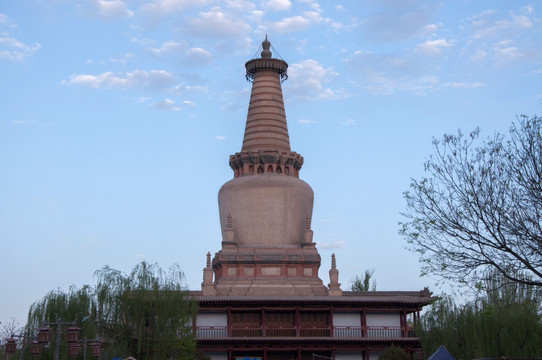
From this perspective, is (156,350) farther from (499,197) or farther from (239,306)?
(499,197)

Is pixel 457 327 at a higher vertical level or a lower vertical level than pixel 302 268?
lower

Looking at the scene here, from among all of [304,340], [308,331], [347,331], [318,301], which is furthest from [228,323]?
[347,331]

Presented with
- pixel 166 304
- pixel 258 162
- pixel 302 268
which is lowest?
pixel 166 304

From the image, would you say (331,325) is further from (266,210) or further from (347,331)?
(266,210)

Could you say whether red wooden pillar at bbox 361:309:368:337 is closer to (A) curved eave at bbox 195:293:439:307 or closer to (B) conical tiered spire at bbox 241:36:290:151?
(A) curved eave at bbox 195:293:439:307

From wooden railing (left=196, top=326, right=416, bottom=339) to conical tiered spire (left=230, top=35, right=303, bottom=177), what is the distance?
12647mm

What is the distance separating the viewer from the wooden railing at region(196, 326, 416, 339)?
44.9 metres

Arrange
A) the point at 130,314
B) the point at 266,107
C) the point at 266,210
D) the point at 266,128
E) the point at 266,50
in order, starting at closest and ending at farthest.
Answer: the point at 130,314, the point at 266,210, the point at 266,128, the point at 266,107, the point at 266,50

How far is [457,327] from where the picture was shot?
39562 millimetres

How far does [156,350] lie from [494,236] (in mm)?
21400

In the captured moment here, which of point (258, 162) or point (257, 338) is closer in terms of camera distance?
point (257, 338)

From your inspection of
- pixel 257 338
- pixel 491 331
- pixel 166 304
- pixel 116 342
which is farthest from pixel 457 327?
pixel 116 342

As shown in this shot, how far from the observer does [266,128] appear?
54219 mm

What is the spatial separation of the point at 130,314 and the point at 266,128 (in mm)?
20805
